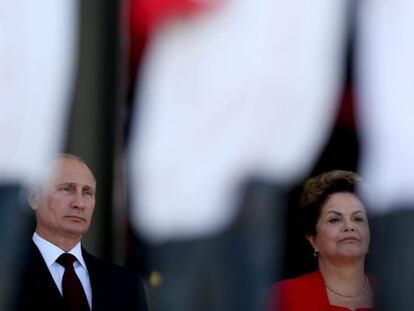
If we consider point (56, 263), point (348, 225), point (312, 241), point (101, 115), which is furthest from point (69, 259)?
point (348, 225)

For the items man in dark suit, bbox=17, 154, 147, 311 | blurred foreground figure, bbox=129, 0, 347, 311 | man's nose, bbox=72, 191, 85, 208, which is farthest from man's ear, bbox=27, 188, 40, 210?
blurred foreground figure, bbox=129, 0, 347, 311

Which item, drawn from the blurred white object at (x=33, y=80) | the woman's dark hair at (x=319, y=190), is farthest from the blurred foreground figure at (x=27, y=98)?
the woman's dark hair at (x=319, y=190)

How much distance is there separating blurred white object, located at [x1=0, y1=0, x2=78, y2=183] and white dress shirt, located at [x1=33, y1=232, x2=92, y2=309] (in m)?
0.19

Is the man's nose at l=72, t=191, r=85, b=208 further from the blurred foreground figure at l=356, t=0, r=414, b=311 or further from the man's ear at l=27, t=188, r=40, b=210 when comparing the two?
the blurred foreground figure at l=356, t=0, r=414, b=311

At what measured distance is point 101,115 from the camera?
3006 mm

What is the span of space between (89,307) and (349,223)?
0.77 metres

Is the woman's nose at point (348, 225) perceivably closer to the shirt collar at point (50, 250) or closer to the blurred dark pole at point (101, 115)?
the blurred dark pole at point (101, 115)

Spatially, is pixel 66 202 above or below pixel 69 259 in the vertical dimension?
above

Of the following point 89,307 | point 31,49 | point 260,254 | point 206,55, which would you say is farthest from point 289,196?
point 31,49

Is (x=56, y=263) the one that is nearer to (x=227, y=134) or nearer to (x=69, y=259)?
(x=69, y=259)

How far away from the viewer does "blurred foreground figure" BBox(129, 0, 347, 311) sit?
116 inches

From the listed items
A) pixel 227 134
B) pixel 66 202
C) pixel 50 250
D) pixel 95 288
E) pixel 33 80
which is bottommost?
pixel 95 288

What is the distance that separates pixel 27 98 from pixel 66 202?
31 centimetres

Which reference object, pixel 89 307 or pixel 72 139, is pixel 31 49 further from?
pixel 89 307
